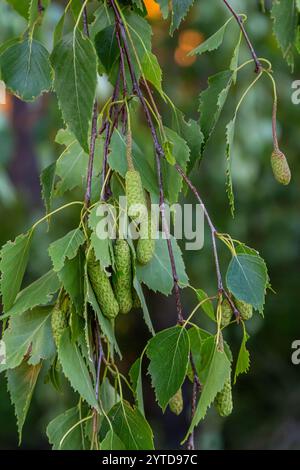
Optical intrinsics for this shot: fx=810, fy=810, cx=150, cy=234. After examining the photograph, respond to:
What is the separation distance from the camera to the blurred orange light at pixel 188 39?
9.21 ft

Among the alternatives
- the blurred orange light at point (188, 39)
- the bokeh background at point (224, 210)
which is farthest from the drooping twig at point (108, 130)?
the blurred orange light at point (188, 39)

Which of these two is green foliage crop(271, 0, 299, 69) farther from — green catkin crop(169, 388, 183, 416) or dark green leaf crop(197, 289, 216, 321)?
green catkin crop(169, 388, 183, 416)

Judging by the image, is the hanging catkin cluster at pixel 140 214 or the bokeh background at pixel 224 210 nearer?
the hanging catkin cluster at pixel 140 214

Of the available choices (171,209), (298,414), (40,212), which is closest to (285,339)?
(298,414)

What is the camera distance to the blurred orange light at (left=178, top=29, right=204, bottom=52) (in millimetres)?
2807

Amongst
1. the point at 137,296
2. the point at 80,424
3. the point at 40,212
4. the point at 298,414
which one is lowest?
the point at 298,414

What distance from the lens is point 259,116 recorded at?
2303 mm

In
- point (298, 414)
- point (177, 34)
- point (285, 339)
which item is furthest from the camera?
point (285, 339)

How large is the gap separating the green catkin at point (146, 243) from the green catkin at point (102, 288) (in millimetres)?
48

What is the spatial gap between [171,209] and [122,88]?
0.45ft

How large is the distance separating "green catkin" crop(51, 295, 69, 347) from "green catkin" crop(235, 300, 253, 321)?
163 millimetres

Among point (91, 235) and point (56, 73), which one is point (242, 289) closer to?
point (91, 235)

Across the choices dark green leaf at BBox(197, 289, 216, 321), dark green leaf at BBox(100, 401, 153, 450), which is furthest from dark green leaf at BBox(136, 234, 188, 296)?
dark green leaf at BBox(100, 401, 153, 450)

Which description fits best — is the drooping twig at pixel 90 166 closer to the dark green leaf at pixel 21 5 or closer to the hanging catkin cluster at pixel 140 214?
the hanging catkin cluster at pixel 140 214
